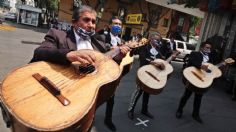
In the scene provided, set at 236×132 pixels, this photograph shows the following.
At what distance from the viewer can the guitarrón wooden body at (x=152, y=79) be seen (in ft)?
19.3

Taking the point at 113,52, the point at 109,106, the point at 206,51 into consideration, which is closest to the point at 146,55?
the point at 206,51

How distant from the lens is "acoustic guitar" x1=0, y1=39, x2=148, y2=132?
6.95 ft

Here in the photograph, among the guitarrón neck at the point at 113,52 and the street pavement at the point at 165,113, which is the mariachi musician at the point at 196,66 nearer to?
the street pavement at the point at 165,113

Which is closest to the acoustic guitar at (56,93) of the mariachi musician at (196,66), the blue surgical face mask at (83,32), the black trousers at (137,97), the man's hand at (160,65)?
the blue surgical face mask at (83,32)

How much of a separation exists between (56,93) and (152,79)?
3.79m

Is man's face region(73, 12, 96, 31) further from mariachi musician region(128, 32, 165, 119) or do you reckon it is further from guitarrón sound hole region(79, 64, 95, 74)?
mariachi musician region(128, 32, 165, 119)

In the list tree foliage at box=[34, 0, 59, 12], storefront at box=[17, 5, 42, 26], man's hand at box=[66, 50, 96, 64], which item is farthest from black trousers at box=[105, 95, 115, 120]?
tree foliage at box=[34, 0, 59, 12]

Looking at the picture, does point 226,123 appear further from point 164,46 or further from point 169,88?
point 169,88

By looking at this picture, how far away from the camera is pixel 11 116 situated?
7.08 ft

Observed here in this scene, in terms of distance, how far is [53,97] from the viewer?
2.39 meters

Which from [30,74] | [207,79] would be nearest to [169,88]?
[207,79]

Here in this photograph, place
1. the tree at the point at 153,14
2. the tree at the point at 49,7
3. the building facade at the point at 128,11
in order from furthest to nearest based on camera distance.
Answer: the tree at the point at 49,7 < the building facade at the point at 128,11 < the tree at the point at 153,14

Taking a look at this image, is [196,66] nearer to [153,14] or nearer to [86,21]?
[86,21]

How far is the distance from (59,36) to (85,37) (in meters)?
0.26
